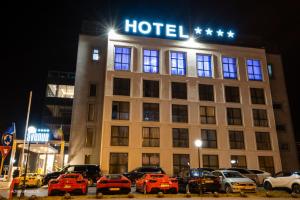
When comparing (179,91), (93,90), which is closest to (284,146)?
(179,91)

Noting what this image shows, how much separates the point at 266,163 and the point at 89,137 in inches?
903

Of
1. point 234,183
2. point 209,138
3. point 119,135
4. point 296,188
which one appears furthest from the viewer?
point 209,138

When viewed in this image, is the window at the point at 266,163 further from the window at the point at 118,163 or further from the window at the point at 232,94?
the window at the point at 118,163

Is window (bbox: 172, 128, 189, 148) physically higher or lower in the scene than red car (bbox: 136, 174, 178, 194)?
higher

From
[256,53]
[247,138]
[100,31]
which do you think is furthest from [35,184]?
[256,53]

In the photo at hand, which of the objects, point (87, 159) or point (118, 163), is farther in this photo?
point (87, 159)

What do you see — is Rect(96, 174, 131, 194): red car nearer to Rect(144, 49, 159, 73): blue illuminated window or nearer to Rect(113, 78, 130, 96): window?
Rect(113, 78, 130, 96): window

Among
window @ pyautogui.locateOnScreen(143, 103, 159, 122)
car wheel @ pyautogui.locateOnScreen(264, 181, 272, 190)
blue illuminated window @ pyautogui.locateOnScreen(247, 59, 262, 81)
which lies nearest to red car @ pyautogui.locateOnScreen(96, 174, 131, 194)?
car wheel @ pyautogui.locateOnScreen(264, 181, 272, 190)

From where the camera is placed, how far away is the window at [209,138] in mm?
36094

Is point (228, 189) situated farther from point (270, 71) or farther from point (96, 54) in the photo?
point (270, 71)

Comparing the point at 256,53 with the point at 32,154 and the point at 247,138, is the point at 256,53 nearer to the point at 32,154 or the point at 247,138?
the point at 247,138

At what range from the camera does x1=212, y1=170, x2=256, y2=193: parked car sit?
671 inches

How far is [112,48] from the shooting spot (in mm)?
37250

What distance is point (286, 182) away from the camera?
60.5ft
